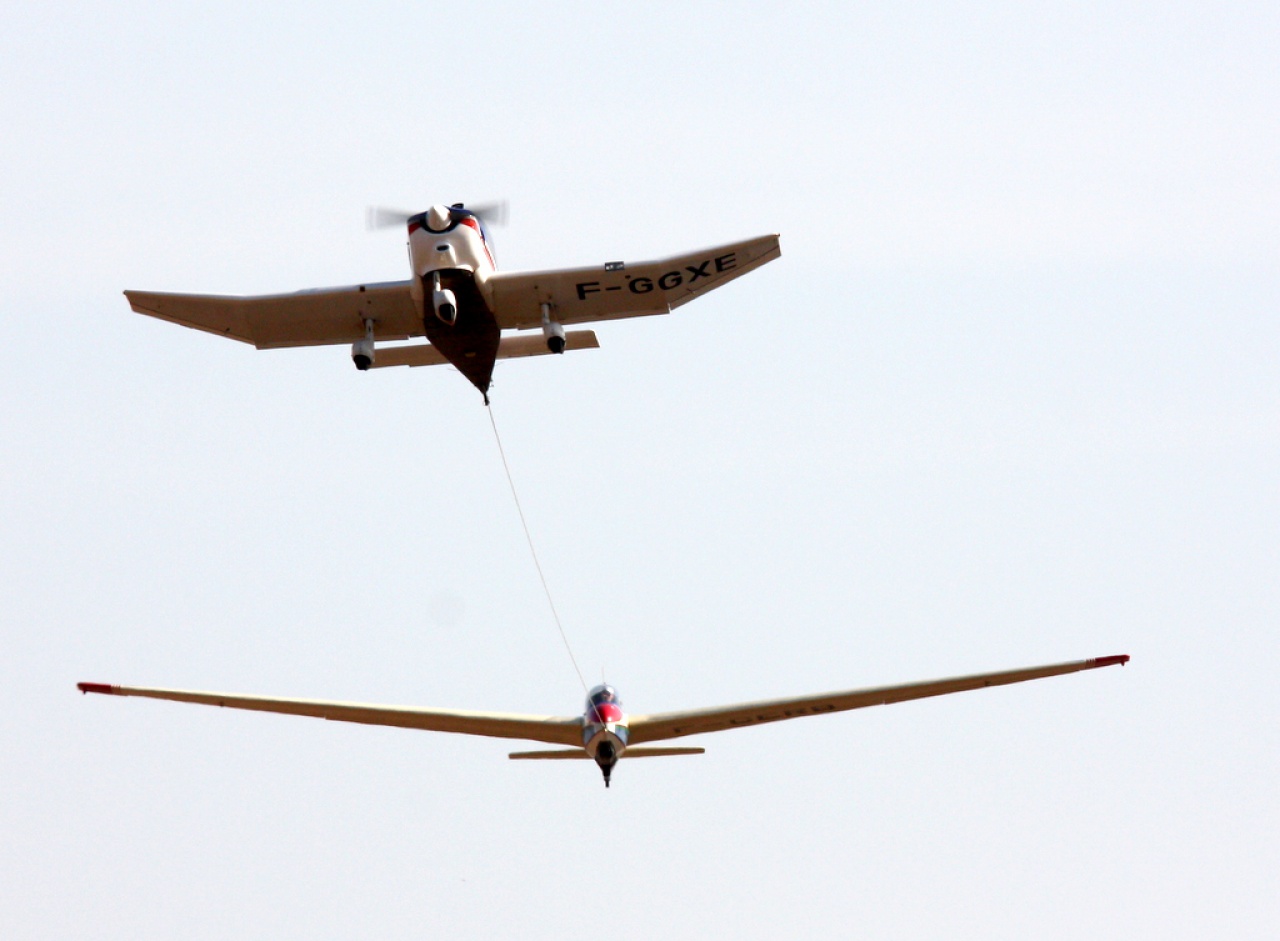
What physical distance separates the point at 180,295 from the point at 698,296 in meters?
10.3

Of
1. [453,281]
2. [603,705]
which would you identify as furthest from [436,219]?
[603,705]

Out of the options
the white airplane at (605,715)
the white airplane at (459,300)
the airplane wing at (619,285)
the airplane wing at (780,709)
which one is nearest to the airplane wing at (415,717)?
the white airplane at (605,715)

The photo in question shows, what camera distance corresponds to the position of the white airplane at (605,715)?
4072cm

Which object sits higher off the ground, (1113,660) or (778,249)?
(778,249)

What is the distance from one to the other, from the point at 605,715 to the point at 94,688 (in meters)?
10.4

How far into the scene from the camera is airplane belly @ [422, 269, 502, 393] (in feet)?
124

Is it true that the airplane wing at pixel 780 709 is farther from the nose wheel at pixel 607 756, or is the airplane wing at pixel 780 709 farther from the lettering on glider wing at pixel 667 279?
the lettering on glider wing at pixel 667 279

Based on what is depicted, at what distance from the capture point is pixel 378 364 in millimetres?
41250

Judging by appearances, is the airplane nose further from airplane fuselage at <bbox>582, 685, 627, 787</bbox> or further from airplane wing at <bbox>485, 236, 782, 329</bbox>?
airplane fuselage at <bbox>582, 685, 627, 787</bbox>

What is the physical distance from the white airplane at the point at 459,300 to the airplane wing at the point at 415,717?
23.7 ft

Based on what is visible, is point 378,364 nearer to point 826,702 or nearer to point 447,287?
point 447,287

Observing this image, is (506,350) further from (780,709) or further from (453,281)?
(780,709)

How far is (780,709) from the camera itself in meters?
41.7

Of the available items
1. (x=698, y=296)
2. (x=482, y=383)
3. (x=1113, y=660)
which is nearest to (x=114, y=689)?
(x=482, y=383)
